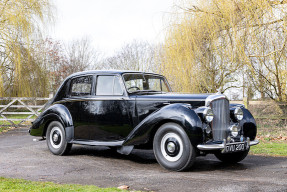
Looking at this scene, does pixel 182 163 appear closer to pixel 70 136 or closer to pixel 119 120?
pixel 119 120

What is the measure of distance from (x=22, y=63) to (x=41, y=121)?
32.7 feet

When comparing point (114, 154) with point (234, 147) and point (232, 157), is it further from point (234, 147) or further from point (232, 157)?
point (234, 147)

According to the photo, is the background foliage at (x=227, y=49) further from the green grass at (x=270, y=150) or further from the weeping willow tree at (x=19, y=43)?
the weeping willow tree at (x=19, y=43)

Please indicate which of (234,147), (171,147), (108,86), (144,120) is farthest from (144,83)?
(234,147)

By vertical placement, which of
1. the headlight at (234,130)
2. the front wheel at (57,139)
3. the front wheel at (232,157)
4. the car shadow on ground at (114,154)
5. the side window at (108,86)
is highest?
the side window at (108,86)

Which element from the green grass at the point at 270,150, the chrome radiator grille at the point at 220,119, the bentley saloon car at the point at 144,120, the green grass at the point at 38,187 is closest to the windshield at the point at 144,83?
the bentley saloon car at the point at 144,120

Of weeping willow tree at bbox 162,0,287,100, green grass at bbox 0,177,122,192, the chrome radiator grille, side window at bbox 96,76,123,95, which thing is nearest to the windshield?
side window at bbox 96,76,123,95

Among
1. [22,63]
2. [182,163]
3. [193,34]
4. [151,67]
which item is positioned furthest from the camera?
[22,63]

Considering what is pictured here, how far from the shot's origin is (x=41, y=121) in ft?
25.8

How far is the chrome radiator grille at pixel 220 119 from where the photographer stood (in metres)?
5.80

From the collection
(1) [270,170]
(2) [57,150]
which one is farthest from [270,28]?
(2) [57,150]

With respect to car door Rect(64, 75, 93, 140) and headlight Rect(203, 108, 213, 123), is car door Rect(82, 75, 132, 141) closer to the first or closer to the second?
car door Rect(64, 75, 93, 140)

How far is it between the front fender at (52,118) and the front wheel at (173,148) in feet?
7.84

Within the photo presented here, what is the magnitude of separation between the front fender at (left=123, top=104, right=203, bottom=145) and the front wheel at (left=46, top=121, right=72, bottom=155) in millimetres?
1731
